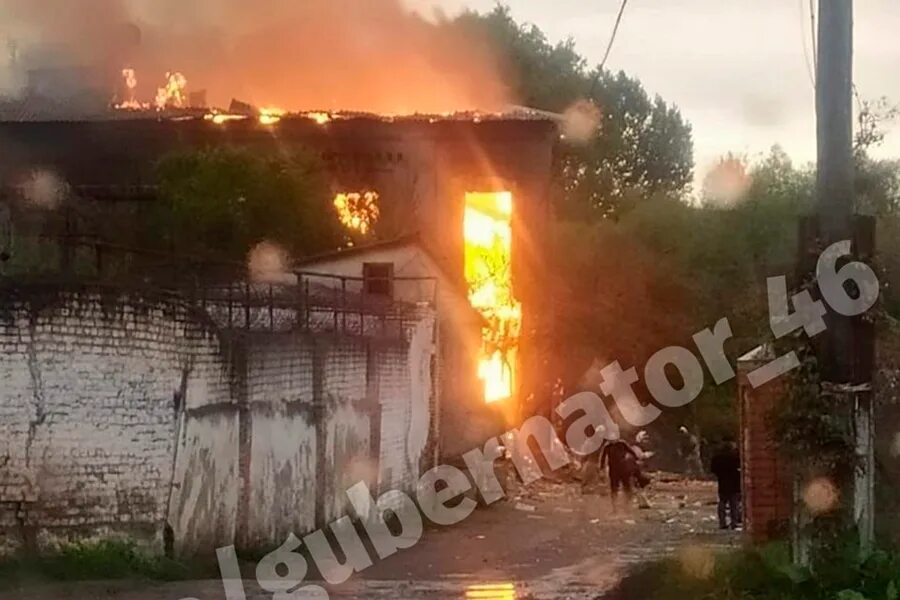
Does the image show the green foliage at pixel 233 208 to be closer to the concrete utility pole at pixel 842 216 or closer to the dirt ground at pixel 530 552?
the dirt ground at pixel 530 552

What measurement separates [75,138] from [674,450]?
1773cm

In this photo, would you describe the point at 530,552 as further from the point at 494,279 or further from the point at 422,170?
the point at 422,170

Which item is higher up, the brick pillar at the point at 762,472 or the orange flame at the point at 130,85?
the orange flame at the point at 130,85

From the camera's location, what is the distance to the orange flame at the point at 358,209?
30.8m

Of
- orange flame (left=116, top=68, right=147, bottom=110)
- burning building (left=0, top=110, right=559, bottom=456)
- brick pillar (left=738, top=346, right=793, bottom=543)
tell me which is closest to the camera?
brick pillar (left=738, top=346, right=793, bottom=543)

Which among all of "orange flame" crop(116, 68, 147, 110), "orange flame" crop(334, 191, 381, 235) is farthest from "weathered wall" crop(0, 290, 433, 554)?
"orange flame" crop(116, 68, 147, 110)

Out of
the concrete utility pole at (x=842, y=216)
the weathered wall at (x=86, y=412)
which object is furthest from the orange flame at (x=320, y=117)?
the concrete utility pole at (x=842, y=216)

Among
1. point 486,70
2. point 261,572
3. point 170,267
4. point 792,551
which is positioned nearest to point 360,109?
point 486,70

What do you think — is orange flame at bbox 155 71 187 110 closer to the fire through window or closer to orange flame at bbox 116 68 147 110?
orange flame at bbox 116 68 147 110

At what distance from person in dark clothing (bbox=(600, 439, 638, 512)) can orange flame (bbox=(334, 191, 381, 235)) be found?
31.3ft

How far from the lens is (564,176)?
45562 mm

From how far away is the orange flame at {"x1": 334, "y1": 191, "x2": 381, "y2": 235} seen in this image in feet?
101

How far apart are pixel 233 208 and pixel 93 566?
13.5 meters

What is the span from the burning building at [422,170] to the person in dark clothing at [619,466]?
7024 mm
